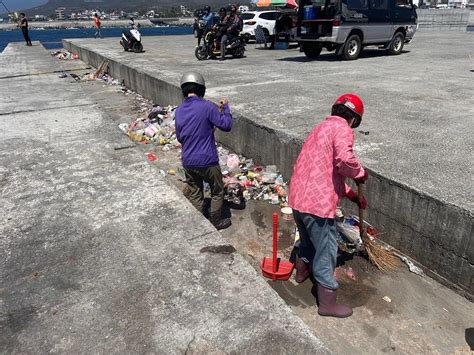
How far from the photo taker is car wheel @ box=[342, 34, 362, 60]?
36.1 ft

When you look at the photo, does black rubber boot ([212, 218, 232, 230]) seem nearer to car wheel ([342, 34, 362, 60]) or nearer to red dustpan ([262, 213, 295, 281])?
red dustpan ([262, 213, 295, 281])

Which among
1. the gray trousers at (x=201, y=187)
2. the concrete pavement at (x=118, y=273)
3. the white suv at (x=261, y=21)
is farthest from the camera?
the white suv at (x=261, y=21)

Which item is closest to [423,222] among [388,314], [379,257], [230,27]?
[379,257]

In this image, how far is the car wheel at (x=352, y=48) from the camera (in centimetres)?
1099

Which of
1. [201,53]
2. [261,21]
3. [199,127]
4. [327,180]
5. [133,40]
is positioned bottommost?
[327,180]

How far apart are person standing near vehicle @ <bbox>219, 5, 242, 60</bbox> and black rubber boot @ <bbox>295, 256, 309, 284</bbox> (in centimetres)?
1032

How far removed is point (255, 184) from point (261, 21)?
48.0ft

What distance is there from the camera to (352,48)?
37.1 ft

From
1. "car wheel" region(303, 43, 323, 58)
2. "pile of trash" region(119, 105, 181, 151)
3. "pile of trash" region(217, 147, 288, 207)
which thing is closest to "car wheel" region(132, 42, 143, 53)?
"car wheel" region(303, 43, 323, 58)

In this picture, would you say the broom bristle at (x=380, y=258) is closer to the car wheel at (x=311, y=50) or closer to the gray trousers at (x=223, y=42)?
the car wheel at (x=311, y=50)

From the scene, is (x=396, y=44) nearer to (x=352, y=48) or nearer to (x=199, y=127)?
(x=352, y=48)

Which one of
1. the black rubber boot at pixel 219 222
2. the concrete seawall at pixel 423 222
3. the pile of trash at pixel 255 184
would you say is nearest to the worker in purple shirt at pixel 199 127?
the black rubber boot at pixel 219 222

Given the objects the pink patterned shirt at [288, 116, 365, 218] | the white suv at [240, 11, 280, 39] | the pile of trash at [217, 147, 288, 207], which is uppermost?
the white suv at [240, 11, 280, 39]

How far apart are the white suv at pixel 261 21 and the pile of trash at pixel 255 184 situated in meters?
13.3
